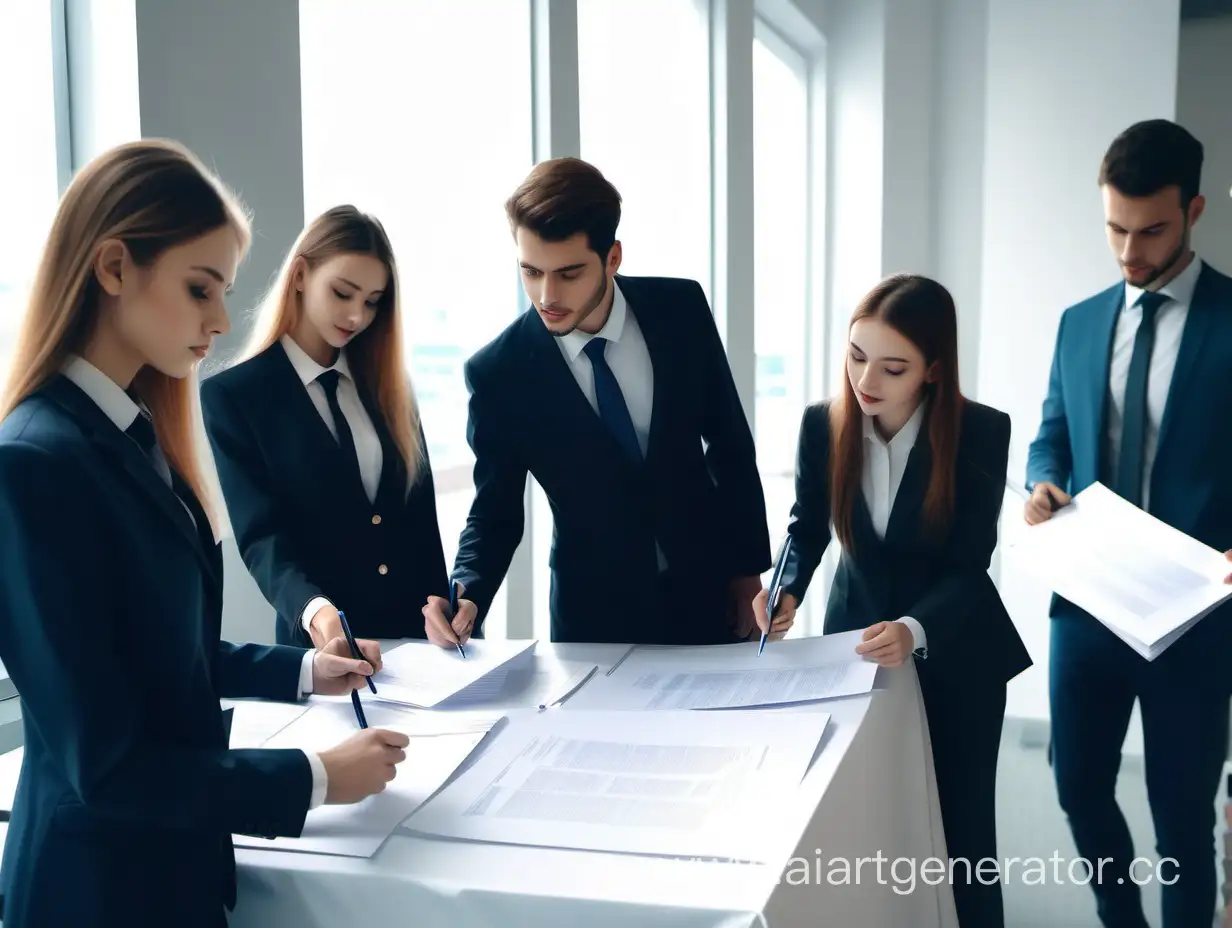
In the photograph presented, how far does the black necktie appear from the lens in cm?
180

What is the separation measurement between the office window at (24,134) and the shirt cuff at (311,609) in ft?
2.19

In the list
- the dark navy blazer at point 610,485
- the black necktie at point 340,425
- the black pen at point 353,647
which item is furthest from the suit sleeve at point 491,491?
the black pen at point 353,647

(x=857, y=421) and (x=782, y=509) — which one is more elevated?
(x=857, y=421)

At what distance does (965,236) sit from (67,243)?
4803 millimetres

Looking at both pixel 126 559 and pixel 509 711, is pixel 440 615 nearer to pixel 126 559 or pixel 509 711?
pixel 509 711

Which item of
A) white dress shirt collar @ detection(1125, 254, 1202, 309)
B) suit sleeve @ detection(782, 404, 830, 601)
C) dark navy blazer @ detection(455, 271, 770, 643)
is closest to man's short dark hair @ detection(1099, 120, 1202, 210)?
white dress shirt collar @ detection(1125, 254, 1202, 309)

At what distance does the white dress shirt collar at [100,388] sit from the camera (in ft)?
3.34

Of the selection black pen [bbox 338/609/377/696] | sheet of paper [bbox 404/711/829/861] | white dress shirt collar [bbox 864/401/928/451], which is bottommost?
sheet of paper [bbox 404/711/829/861]

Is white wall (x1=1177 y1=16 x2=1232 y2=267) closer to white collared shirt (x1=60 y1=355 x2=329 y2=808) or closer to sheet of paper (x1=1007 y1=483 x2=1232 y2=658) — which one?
sheet of paper (x1=1007 y1=483 x2=1232 y2=658)

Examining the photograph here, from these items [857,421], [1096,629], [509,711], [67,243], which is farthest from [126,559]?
[1096,629]

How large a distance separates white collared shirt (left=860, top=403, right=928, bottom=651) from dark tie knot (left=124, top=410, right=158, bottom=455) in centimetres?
128

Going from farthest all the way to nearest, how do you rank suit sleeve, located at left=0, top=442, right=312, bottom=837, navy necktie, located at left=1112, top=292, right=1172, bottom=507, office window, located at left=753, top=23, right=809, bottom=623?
office window, located at left=753, top=23, right=809, bottom=623, navy necktie, located at left=1112, top=292, right=1172, bottom=507, suit sleeve, located at left=0, top=442, right=312, bottom=837

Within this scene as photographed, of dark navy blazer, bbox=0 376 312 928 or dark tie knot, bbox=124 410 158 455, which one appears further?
dark tie knot, bbox=124 410 158 455

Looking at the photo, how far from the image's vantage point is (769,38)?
193 inches
